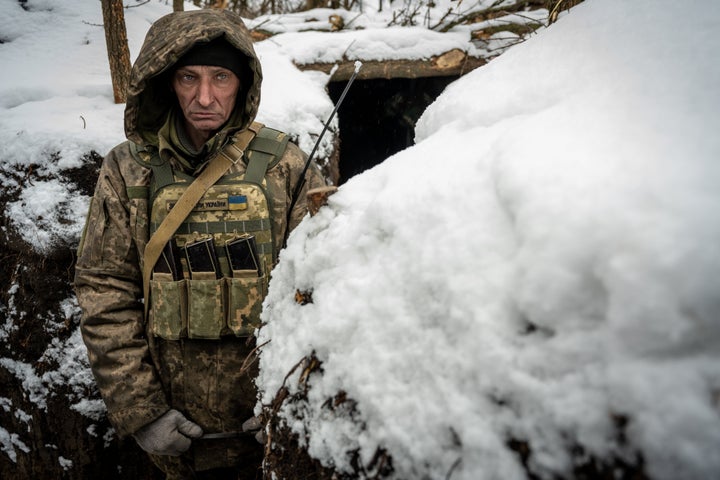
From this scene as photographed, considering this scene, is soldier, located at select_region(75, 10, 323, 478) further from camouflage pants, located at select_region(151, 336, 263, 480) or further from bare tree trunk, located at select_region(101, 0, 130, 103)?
bare tree trunk, located at select_region(101, 0, 130, 103)

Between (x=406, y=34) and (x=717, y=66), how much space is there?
443 centimetres

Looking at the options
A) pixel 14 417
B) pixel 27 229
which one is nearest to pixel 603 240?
pixel 27 229

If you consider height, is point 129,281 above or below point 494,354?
below

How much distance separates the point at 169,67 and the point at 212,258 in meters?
1.03

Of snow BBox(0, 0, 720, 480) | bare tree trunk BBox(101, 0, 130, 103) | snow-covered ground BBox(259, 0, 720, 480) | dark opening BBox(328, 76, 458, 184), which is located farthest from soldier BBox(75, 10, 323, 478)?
dark opening BBox(328, 76, 458, 184)

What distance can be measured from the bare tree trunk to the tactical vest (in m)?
1.95

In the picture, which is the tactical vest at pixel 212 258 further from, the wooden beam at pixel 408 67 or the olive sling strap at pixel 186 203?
the wooden beam at pixel 408 67

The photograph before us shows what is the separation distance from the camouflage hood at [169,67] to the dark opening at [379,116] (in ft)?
11.5

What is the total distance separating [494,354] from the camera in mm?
648

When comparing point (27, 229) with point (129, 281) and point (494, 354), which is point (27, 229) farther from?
point (494, 354)

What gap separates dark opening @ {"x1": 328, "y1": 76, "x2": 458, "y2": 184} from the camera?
5465 millimetres

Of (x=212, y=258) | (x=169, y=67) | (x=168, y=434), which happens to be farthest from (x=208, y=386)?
(x=169, y=67)

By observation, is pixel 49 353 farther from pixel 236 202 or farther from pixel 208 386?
pixel 236 202

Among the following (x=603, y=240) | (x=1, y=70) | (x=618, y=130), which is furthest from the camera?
(x=1, y=70)
